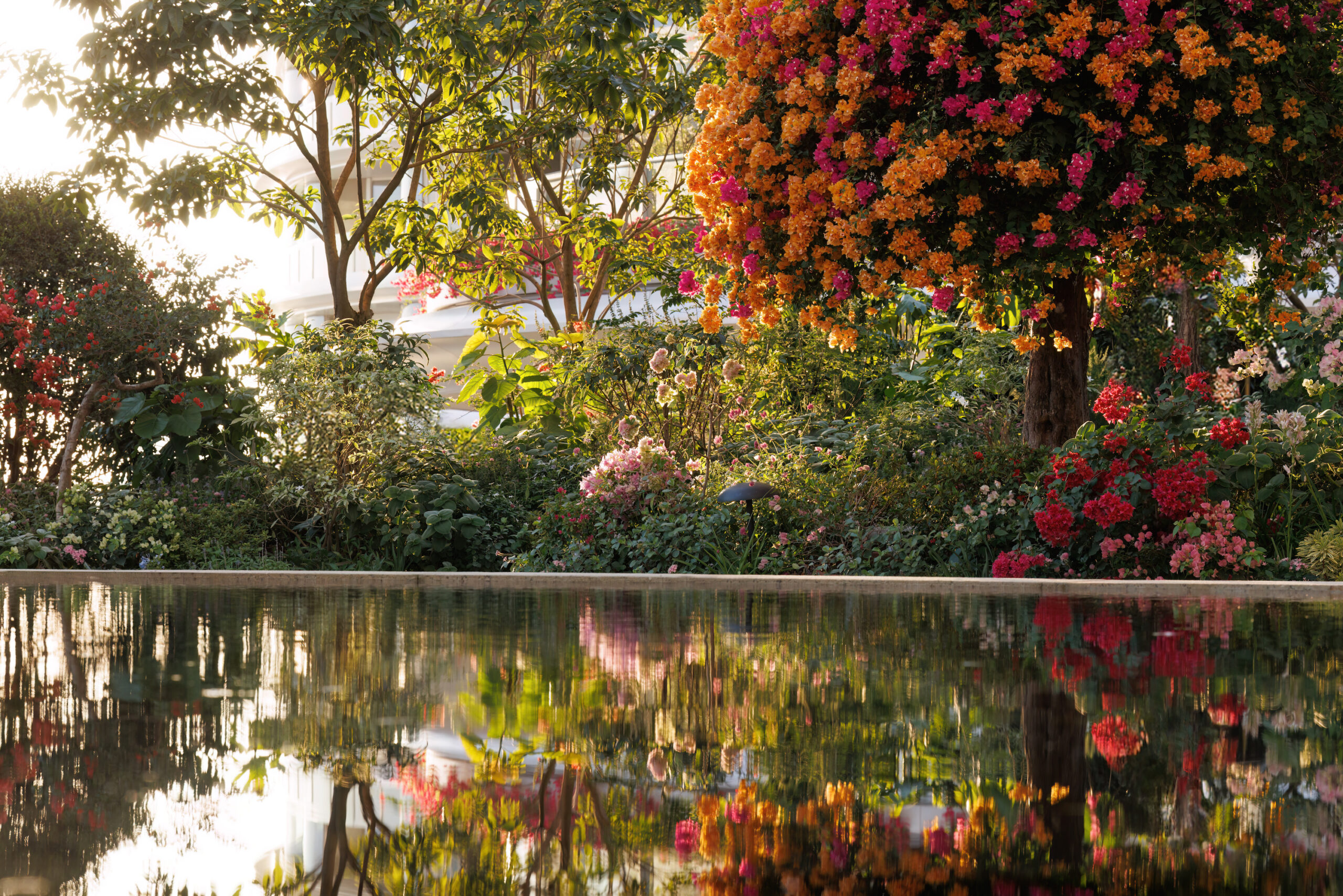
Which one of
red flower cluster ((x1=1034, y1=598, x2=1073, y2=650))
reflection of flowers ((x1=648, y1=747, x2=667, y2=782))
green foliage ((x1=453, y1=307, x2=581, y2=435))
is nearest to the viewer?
reflection of flowers ((x1=648, y1=747, x2=667, y2=782))

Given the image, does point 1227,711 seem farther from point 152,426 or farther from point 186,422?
point 152,426

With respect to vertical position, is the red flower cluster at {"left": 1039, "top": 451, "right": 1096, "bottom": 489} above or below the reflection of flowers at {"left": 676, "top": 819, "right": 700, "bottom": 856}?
above

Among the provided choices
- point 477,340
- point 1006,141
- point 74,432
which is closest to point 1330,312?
point 1006,141

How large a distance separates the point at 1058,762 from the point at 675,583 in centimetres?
593

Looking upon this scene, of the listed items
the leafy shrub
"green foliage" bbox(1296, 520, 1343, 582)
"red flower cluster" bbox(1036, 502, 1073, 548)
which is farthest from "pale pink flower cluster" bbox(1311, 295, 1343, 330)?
the leafy shrub

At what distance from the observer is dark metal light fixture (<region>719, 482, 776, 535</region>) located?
33.3 feet

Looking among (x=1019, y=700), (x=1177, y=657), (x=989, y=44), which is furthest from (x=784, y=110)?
(x=1019, y=700)

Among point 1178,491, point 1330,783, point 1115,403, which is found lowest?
point 1330,783

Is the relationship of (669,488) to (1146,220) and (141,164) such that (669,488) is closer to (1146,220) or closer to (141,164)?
(1146,220)

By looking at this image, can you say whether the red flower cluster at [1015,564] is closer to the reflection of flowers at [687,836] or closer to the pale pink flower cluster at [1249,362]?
the pale pink flower cluster at [1249,362]

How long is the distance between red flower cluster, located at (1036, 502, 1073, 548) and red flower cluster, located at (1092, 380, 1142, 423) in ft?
3.65

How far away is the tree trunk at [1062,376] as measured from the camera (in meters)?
10.7

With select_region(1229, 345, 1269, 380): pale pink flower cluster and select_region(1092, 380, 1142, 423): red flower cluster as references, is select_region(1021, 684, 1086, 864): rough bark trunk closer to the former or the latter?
select_region(1092, 380, 1142, 423): red flower cluster

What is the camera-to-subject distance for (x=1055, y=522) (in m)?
8.99
